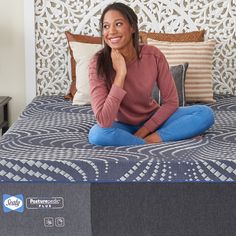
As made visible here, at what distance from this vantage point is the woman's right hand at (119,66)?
2068mm

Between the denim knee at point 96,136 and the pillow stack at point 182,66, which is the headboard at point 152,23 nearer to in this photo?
the pillow stack at point 182,66

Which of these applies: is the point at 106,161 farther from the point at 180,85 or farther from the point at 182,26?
the point at 182,26

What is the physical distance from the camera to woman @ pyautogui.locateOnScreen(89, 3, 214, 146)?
204cm

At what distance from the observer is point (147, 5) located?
10.9ft

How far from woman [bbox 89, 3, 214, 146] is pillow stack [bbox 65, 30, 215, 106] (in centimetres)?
63

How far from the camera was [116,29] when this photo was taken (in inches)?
82.8

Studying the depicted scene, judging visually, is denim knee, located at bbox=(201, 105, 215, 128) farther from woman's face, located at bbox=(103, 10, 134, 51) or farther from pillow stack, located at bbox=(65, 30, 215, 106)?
pillow stack, located at bbox=(65, 30, 215, 106)

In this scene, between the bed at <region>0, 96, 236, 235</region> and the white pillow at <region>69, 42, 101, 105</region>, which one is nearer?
the bed at <region>0, 96, 236, 235</region>

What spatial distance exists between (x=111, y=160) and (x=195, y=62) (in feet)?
4.66

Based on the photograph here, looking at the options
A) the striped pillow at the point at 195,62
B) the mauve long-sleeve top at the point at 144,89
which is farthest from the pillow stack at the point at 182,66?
the mauve long-sleeve top at the point at 144,89

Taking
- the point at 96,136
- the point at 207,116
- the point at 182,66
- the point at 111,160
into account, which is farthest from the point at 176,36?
the point at 111,160

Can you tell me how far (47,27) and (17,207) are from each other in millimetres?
1854

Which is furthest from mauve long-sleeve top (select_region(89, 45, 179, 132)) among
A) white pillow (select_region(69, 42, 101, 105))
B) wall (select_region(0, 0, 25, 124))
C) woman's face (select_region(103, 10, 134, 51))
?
wall (select_region(0, 0, 25, 124))

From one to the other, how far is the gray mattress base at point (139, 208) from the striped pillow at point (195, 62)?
1295 mm
